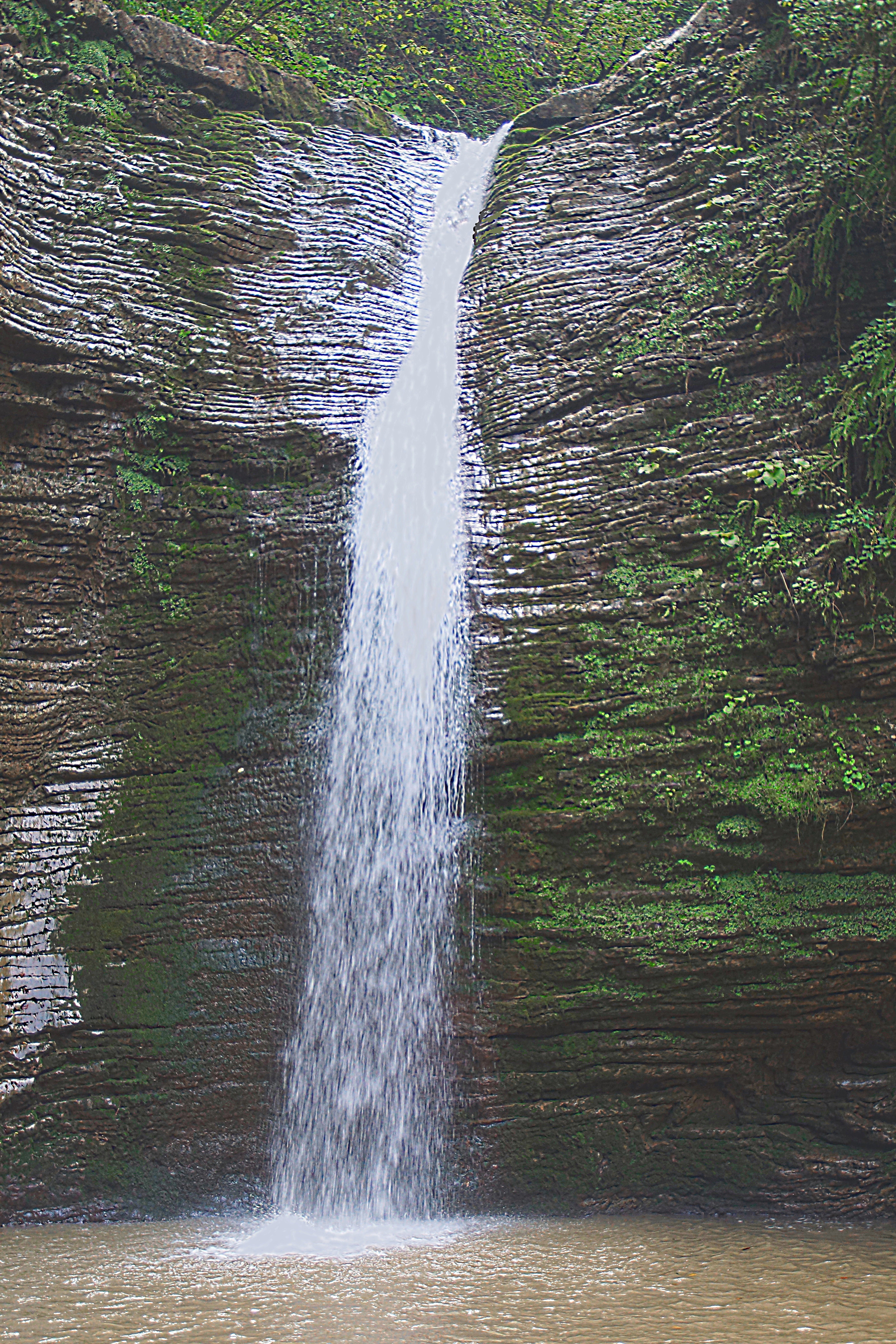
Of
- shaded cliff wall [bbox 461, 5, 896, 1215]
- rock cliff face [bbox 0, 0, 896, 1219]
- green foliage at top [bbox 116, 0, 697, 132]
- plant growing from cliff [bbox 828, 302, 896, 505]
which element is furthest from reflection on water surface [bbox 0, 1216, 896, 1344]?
green foliage at top [bbox 116, 0, 697, 132]

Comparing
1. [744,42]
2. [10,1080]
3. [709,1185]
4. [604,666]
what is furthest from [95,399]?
[709,1185]

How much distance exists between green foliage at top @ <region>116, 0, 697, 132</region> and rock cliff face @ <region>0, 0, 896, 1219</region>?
277cm

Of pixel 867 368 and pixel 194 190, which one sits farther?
pixel 194 190

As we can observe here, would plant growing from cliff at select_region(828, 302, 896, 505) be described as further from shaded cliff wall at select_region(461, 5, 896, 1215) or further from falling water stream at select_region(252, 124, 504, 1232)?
falling water stream at select_region(252, 124, 504, 1232)

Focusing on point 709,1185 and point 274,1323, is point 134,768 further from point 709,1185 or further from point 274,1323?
point 709,1185

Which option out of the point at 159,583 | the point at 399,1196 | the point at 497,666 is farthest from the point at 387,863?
the point at 159,583

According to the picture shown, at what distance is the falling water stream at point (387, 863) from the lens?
5016 millimetres

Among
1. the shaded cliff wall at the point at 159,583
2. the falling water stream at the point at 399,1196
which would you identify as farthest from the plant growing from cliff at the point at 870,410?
the shaded cliff wall at the point at 159,583

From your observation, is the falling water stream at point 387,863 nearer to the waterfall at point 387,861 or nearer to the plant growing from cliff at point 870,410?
the waterfall at point 387,861

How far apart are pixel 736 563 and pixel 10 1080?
5.14 metres

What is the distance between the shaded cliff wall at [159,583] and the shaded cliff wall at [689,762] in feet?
4.32

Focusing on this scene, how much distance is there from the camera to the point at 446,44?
10867mm

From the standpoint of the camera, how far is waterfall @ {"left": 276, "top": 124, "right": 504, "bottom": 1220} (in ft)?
16.5

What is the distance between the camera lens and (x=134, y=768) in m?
5.97
